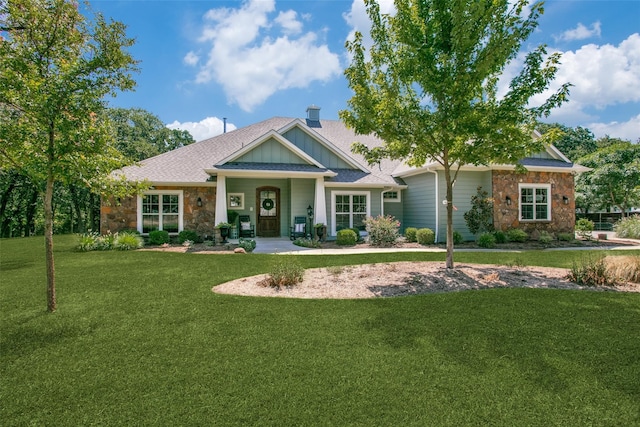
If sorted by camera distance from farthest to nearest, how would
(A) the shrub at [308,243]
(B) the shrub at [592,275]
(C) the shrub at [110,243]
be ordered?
1. (A) the shrub at [308,243]
2. (C) the shrub at [110,243]
3. (B) the shrub at [592,275]

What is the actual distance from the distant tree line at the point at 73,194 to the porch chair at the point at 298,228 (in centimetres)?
1378

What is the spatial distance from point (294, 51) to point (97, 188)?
8.11 metres

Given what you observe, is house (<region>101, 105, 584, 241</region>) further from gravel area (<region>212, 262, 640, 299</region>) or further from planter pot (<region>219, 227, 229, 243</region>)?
gravel area (<region>212, 262, 640, 299</region>)

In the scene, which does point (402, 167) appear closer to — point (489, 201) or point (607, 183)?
point (489, 201)

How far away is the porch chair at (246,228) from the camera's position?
15.3 metres

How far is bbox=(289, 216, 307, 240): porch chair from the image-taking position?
591 inches

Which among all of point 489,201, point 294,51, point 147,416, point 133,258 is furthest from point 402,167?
point 147,416

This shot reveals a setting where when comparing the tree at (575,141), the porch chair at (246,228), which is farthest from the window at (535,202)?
the tree at (575,141)

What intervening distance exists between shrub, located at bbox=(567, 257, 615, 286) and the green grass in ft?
2.66


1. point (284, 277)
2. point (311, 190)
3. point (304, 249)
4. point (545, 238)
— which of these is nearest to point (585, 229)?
point (545, 238)

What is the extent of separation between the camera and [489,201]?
1408 centimetres

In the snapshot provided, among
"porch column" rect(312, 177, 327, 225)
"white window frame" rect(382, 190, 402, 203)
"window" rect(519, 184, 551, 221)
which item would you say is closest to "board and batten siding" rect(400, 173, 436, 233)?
"white window frame" rect(382, 190, 402, 203)

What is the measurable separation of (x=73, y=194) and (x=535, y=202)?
29.5m

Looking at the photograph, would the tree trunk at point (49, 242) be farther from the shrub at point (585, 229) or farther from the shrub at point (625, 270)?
the shrub at point (585, 229)
